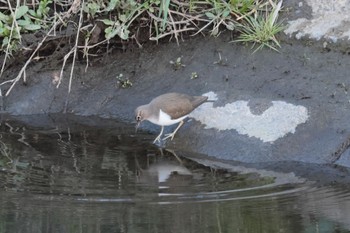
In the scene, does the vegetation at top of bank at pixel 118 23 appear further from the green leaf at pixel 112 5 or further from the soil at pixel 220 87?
the soil at pixel 220 87

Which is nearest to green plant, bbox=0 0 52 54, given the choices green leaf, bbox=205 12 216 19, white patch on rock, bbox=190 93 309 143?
green leaf, bbox=205 12 216 19

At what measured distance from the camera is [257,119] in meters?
8.78

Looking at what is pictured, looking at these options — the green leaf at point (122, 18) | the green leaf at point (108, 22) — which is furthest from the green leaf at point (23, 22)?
the green leaf at point (122, 18)

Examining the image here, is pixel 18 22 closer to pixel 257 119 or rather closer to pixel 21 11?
pixel 21 11

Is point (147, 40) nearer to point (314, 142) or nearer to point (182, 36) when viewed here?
point (182, 36)

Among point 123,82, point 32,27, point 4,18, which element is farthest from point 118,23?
point 4,18

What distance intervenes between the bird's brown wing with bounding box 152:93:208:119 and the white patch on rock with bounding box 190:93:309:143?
23cm

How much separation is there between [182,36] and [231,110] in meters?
1.62

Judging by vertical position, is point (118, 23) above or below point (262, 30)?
above

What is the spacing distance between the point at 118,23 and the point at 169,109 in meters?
1.67

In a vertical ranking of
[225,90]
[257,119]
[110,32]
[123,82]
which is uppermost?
[110,32]

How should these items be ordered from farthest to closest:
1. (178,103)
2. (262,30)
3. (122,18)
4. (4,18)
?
(4,18) → (122,18) → (262,30) → (178,103)

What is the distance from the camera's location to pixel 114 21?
10172 millimetres

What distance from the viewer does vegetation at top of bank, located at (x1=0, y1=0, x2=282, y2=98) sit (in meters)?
9.95
